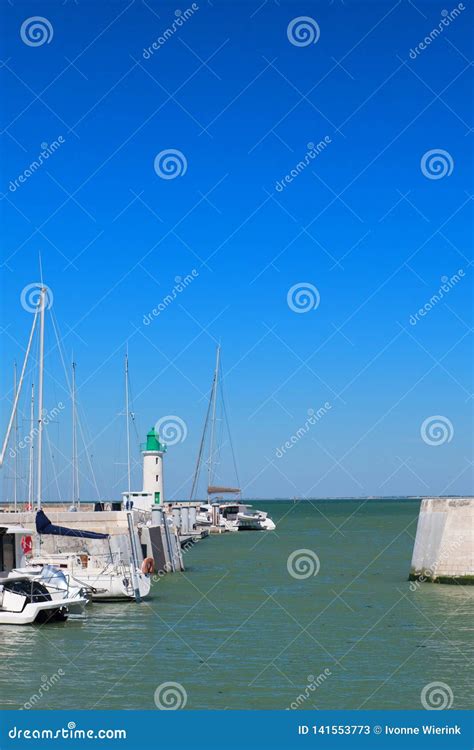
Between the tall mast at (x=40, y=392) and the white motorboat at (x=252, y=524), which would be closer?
the tall mast at (x=40, y=392)

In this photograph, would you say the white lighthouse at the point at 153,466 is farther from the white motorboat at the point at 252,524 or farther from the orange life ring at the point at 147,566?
the orange life ring at the point at 147,566

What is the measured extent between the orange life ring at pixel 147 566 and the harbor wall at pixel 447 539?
11695 millimetres

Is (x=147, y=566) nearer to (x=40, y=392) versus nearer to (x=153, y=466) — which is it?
(x=40, y=392)

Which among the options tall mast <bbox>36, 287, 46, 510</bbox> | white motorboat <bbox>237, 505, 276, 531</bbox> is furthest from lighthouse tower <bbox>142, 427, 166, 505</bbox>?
tall mast <bbox>36, 287, 46, 510</bbox>

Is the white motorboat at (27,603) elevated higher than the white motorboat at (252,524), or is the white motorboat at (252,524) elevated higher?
the white motorboat at (27,603)

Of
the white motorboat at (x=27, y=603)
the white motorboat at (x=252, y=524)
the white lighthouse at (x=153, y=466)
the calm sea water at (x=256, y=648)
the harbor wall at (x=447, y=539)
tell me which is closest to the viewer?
the calm sea water at (x=256, y=648)

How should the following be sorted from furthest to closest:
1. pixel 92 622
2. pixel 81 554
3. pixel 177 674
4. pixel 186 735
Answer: pixel 81 554 → pixel 92 622 → pixel 177 674 → pixel 186 735

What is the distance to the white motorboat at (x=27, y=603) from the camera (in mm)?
30484

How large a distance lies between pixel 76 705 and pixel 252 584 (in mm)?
25818

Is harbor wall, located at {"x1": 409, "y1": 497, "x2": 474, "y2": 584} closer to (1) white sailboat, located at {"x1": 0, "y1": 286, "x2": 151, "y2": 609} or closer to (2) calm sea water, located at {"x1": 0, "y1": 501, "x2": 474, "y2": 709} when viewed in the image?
(2) calm sea water, located at {"x1": 0, "y1": 501, "x2": 474, "y2": 709}

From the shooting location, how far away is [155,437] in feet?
296

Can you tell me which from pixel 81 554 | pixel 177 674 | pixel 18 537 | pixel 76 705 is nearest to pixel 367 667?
pixel 177 674

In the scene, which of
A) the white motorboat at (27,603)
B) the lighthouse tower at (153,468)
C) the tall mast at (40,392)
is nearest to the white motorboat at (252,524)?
the lighthouse tower at (153,468)

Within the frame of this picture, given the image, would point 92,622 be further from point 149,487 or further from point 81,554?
point 149,487
